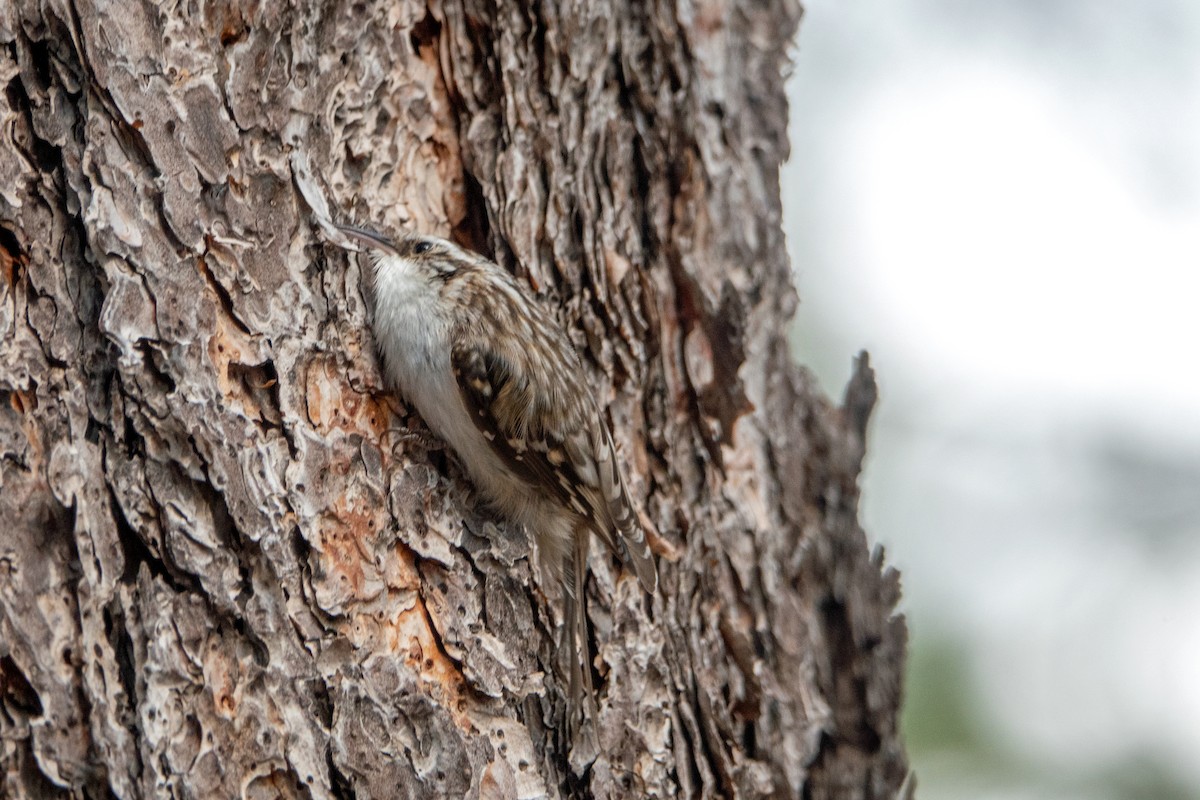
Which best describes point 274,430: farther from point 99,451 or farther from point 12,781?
point 12,781

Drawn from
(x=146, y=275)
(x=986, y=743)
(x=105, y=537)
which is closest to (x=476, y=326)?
(x=146, y=275)

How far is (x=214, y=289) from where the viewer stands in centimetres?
182

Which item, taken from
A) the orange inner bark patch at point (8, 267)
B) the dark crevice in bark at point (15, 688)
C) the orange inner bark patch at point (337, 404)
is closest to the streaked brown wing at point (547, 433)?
the orange inner bark patch at point (337, 404)

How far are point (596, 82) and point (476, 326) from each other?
54 centimetres

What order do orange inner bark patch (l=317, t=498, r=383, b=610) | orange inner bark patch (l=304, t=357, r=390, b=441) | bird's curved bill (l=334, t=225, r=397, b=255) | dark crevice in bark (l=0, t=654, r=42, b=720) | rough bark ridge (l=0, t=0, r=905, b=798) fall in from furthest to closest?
bird's curved bill (l=334, t=225, r=397, b=255) < orange inner bark patch (l=304, t=357, r=390, b=441) < orange inner bark patch (l=317, t=498, r=383, b=610) < rough bark ridge (l=0, t=0, r=905, b=798) < dark crevice in bark (l=0, t=654, r=42, b=720)

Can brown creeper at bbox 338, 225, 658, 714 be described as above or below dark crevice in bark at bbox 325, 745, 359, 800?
above

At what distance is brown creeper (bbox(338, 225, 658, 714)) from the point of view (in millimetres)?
2141

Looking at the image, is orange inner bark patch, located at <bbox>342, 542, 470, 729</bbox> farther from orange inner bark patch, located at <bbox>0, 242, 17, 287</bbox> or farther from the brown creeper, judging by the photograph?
orange inner bark patch, located at <bbox>0, 242, 17, 287</bbox>

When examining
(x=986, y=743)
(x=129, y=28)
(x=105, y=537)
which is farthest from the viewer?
(x=986, y=743)

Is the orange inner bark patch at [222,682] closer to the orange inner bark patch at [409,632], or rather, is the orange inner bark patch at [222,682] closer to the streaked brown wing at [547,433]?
the orange inner bark patch at [409,632]

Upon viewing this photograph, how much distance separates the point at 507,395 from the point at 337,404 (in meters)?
0.37

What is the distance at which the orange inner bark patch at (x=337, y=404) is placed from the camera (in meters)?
1.92

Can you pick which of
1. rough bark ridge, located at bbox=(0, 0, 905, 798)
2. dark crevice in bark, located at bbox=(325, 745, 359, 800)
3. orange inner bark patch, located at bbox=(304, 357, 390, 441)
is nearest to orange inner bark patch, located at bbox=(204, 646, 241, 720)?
rough bark ridge, located at bbox=(0, 0, 905, 798)

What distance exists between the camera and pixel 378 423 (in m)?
2.05
